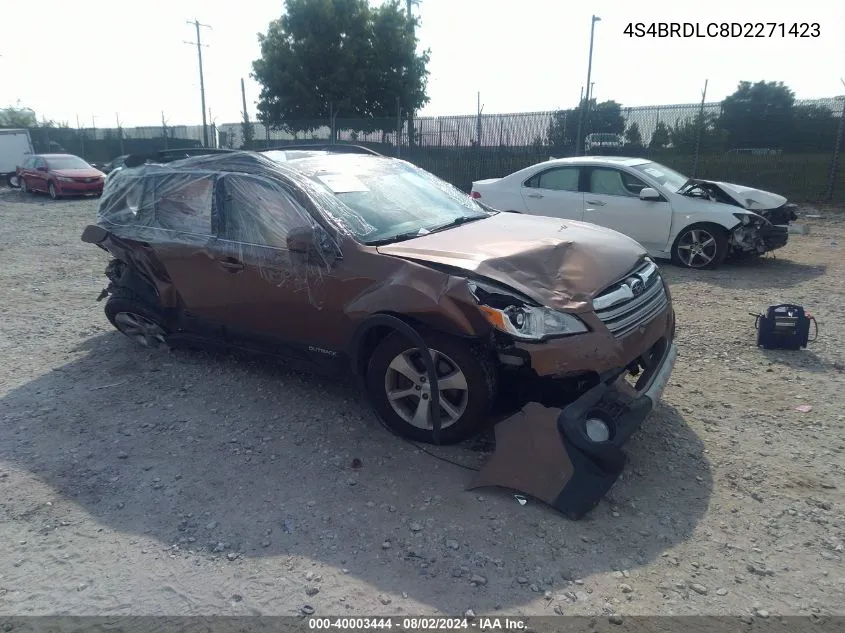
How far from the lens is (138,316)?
5.36 meters

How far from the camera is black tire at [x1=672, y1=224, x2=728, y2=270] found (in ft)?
27.3

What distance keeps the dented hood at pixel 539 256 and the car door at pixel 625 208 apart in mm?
4520

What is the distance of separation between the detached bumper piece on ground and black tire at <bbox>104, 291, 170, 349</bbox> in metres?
3.22

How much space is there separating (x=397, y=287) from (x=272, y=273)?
1.11 meters

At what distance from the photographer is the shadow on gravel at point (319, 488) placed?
2879 mm

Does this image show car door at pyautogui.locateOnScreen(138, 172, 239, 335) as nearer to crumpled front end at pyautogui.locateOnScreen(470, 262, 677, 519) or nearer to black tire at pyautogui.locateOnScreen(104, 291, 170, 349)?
black tire at pyautogui.locateOnScreen(104, 291, 170, 349)

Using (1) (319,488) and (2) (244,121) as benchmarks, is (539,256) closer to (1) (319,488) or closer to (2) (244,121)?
(1) (319,488)

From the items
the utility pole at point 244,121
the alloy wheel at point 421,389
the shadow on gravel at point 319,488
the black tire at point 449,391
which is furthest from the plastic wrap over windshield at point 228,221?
the utility pole at point 244,121

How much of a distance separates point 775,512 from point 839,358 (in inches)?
101

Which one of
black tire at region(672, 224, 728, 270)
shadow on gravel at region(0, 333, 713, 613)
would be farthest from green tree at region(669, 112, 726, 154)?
shadow on gravel at region(0, 333, 713, 613)

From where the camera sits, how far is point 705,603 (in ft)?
8.42

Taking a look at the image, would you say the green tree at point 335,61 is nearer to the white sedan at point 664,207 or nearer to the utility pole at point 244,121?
the utility pole at point 244,121

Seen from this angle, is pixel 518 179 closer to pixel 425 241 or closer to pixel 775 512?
pixel 425 241

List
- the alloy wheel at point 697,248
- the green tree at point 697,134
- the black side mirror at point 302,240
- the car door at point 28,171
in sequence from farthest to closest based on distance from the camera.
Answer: the car door at point 28,171 → the green tree at point 697,134 → the alloy wheel at point 697,248 → the black side mirror at point 302,240
